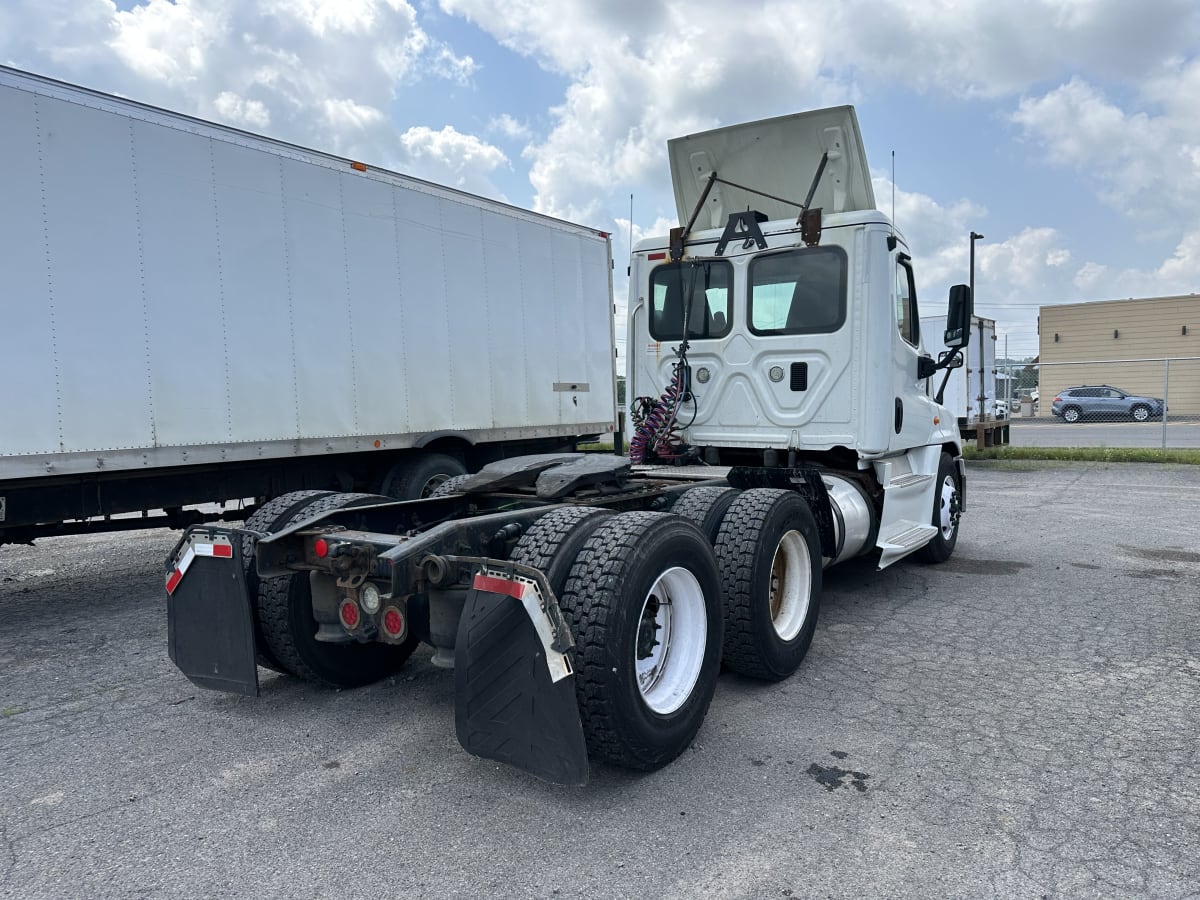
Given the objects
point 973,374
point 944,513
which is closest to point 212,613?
point 944,513

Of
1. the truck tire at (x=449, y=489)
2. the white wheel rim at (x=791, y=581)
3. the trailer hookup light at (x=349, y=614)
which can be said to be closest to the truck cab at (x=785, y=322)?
the white wheel rim at (x=791, y=581)

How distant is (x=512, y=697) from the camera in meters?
2.93

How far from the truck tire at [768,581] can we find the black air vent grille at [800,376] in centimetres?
135

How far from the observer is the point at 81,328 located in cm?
550

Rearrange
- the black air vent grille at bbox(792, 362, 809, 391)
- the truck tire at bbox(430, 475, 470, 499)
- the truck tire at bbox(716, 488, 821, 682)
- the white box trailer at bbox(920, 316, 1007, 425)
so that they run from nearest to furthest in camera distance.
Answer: the truck tire at bbox(716, 488, 821, 682), the truck tire at bbox(430, 475, 470, 499), the black air vent grille at bbox(792, 362, 809, 391), the white box trailer at bbox(920, 316, 1007, 425)

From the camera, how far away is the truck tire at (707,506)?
4480 mm

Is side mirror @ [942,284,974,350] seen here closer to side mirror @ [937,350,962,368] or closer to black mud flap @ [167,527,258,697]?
side mirror @ [937,350,962,368]

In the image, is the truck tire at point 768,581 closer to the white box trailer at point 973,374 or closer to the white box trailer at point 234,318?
the white box trailer at point 234,318

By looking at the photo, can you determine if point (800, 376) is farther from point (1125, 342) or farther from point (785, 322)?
point (1125, 342)

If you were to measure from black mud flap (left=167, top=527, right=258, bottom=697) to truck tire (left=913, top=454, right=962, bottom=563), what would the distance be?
5.54 m

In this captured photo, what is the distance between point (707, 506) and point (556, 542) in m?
1.52

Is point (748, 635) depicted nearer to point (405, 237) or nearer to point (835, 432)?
point (835, 432)

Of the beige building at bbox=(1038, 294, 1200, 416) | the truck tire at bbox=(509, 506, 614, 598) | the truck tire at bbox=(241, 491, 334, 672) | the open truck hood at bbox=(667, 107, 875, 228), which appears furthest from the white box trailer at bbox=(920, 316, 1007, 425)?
the beige building at bbox=(1038, 294, 1200, 416)

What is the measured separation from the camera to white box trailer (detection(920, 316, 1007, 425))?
15875 mm
